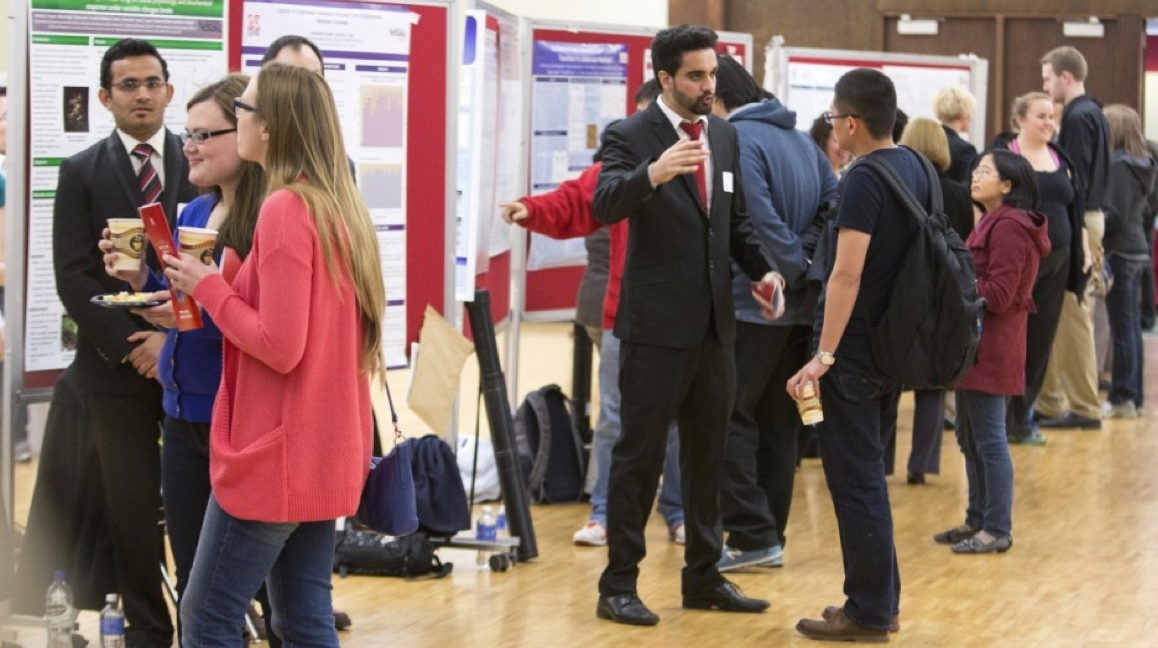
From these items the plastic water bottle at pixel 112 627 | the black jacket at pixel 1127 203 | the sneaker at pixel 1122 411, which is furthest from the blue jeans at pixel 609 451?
the black jacket at pixel 1127 203

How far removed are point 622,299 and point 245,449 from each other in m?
1.93

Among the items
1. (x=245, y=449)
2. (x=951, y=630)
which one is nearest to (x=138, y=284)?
(x=245, y=449)

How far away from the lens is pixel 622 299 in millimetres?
4777

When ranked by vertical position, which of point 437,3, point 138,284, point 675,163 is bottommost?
point 138,284

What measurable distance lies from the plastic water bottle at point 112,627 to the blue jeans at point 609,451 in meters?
2.20

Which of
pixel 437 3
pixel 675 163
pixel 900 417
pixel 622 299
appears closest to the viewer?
pixel 675 163

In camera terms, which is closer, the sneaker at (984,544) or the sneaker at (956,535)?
the sneaker at (984,544)

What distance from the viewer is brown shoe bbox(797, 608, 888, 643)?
464 cm

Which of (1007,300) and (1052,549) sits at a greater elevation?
(1007,300)

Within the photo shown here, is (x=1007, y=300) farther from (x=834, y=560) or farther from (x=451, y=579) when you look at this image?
(x=451, y=579)

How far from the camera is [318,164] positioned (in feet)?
10.2

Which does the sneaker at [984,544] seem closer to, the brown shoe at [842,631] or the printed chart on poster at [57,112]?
the brown shoe at [842,631]

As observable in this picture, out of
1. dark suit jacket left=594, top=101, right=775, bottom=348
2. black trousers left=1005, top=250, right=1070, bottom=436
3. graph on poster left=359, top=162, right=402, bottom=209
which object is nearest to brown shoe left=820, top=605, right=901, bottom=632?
dark suit jacket left=594, top=101, right=775, bottom=348

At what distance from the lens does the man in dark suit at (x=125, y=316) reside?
417 cm
